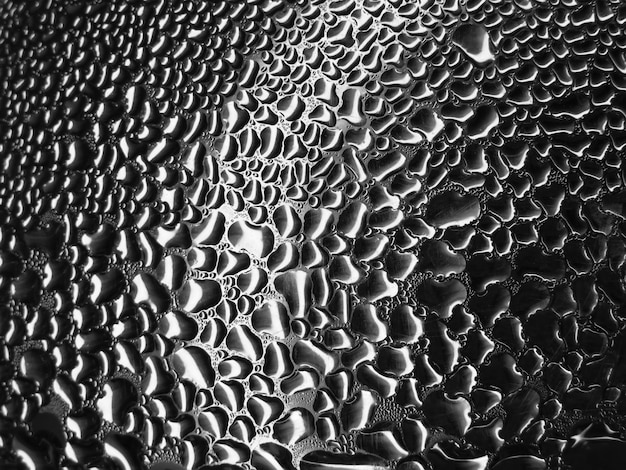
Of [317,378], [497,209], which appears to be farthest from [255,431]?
[497,209]

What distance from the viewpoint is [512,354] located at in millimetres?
218

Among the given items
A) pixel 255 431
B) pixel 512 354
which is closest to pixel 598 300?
pixel 512 354

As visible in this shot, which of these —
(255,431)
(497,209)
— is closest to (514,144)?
(497,209)

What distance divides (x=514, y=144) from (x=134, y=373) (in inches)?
7.3

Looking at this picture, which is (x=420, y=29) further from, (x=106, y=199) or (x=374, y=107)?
(x=106, y=199)

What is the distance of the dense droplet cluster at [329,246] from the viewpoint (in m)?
0.22

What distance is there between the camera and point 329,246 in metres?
0.23

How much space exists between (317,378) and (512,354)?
0.25 ft

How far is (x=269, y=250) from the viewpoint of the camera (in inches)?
9.3

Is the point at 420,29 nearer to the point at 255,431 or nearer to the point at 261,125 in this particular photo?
the point at 261,125

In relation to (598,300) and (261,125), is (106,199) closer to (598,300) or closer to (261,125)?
(261,125)

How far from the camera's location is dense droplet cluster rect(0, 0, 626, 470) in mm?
217

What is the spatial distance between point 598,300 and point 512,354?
4cm

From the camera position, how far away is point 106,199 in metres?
0.25
